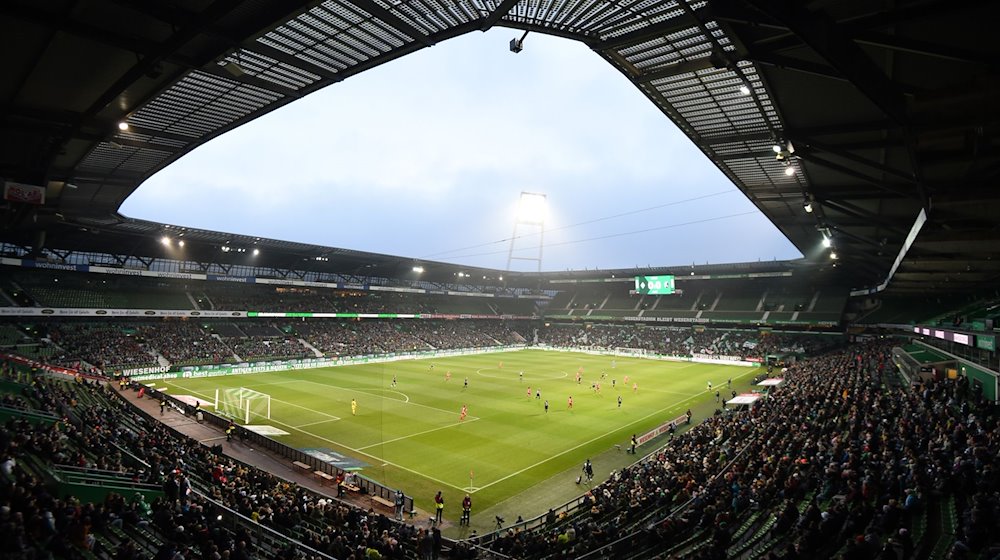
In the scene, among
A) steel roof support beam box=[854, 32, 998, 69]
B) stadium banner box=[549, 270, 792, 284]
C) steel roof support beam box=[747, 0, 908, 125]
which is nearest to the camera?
steel roof support beam box=[747, 0, 908, 125]

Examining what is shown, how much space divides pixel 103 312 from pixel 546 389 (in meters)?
41.3

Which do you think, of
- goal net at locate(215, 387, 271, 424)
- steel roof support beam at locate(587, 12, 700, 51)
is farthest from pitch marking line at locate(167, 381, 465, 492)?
steel roof support beam at locate(587, 12, 700, 51)

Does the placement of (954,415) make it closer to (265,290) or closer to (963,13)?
(963,13)

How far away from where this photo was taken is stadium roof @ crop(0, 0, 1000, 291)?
7.01 meters

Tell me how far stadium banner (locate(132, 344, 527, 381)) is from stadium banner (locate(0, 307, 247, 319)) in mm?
9495

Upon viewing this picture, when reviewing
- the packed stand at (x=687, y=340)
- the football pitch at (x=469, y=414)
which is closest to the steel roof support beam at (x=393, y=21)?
the football pitch at (x=469, y=414)

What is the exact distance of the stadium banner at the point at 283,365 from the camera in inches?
1779

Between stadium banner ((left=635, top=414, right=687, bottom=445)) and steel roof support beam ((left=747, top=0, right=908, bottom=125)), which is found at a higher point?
steel roof support beam ((left=747, top=0, right=908, bottom=125))

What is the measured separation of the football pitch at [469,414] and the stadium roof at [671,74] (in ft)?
52.0

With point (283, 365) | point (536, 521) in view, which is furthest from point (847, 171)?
point (283, 365)

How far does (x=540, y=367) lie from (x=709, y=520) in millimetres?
46134

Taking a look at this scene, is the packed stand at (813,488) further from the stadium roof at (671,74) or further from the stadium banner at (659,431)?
the stadium roof at (671,74)

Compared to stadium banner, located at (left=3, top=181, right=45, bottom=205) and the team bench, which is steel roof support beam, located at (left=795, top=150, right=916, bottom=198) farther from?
stadium banner, located at (left=3, top=181, right=45, bottom=205)

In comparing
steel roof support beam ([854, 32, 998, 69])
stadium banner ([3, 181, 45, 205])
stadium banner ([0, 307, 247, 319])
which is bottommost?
stadium banner ([0, 307, 247, 319])
